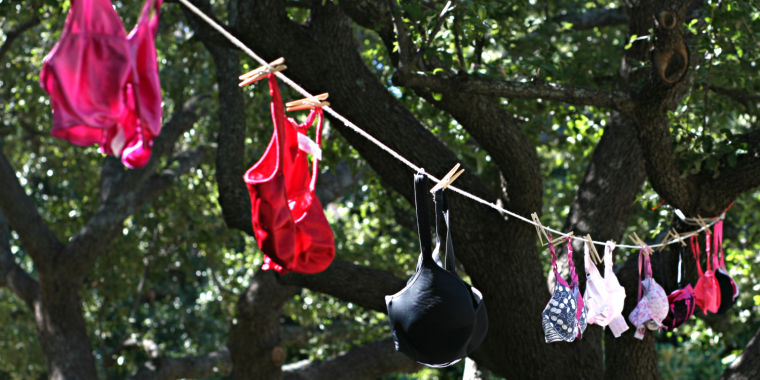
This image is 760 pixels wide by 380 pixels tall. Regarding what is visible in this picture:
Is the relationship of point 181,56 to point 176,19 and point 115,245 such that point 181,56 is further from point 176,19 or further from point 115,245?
point 115,245

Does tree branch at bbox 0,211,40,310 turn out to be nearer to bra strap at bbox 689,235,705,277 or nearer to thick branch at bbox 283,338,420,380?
thick branch at bbox 283,338,420,380

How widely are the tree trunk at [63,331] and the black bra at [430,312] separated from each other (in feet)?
16.3

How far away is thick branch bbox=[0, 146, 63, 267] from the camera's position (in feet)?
23.6

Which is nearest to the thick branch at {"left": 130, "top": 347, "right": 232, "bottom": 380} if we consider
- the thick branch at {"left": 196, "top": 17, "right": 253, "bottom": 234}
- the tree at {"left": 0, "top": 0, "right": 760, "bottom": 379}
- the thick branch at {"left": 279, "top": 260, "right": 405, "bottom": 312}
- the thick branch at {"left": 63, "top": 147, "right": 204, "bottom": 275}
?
the tree at {"left": 0, "top": 0, "right": 760, "bottom": 379}

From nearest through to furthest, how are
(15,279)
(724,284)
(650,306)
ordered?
1. (650,306)
2. (724,284)
3. (15,279)

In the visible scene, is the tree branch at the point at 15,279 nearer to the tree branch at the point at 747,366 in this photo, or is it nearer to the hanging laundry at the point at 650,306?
the hanging laundry at the point at 650,306

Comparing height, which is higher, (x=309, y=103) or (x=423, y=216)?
(x=309, y=103)

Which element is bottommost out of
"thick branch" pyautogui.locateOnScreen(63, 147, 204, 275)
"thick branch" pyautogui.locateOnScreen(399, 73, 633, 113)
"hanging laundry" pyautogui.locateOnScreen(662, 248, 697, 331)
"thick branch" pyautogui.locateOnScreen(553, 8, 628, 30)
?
"hanging laundry" pyautogui.locateOnScreen(662, 248, 697, 331)

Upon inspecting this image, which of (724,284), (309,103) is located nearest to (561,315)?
(724,284)

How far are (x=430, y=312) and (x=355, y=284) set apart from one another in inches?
87.7

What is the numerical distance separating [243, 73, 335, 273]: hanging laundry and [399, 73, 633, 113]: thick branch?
3.62 feet

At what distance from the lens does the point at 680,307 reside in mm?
4750

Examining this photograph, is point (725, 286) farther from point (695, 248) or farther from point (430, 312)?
point (430, 312)

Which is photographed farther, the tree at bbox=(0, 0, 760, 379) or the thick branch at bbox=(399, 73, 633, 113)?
the tree at bbox=(0, 0, 760, 379)
